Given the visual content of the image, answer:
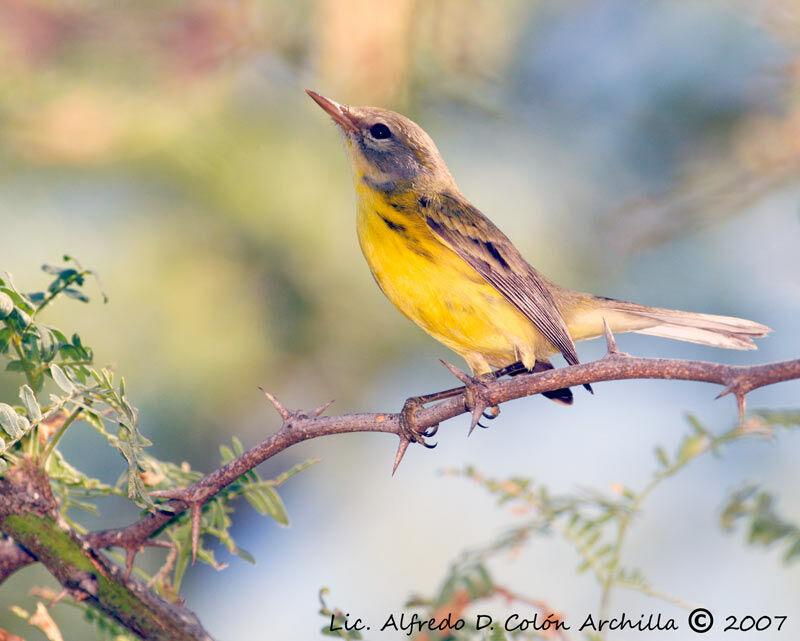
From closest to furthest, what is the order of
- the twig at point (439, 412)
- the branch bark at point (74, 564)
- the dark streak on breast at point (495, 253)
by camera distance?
the twig at point (439, 412) → the branch bark at point (74, 564) → the dark streak on breast at point (495, 253)

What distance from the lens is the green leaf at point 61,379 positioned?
5.84 feet

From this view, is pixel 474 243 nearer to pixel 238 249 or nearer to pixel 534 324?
pixel 534 324

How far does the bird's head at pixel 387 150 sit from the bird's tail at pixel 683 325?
1000 millimetres

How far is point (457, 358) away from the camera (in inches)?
202

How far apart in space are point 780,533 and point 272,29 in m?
5.01

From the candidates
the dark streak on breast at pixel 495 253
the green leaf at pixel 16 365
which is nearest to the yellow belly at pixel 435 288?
the dark streak on breast at pixel 495 253

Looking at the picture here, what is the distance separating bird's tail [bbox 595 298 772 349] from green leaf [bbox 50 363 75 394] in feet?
7.25

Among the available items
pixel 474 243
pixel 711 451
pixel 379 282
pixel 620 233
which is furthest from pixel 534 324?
pixel 620 233

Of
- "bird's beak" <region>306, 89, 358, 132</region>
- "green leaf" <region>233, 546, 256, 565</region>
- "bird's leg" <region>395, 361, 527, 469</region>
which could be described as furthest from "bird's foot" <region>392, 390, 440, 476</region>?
"bird's beak" <region>306, 89, 358, 132</region>

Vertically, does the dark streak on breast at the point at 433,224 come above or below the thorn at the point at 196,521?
above

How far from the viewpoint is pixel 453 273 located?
326 centimetres

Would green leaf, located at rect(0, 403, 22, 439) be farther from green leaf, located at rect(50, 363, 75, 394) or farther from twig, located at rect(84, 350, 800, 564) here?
twig, located at rect(84, 350, 800, 564)

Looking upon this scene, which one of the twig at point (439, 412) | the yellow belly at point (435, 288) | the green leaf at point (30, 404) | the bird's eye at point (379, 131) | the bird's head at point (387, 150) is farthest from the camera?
the bird's eye at point (379, 131)

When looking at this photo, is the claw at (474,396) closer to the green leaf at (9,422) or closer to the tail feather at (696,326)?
the green leaf at (9,422)
